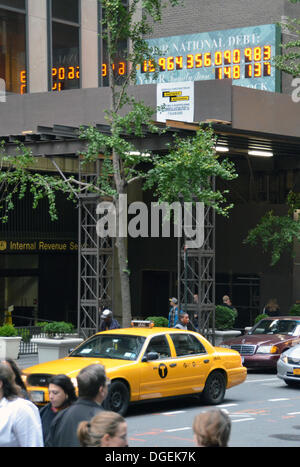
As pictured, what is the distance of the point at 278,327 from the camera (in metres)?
23.0

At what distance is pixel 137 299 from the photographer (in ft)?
131

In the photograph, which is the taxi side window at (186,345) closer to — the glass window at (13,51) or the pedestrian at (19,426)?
the pedestrian at (19,426)

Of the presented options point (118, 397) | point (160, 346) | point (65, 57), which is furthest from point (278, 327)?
point (65, 57)

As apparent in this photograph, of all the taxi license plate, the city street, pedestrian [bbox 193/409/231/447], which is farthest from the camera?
the taxi license plate

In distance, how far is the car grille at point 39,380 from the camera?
13734mm

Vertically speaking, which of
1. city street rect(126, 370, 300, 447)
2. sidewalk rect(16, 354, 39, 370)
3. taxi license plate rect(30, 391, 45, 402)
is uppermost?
taxi license plate rect(30, 391, 45, 402)

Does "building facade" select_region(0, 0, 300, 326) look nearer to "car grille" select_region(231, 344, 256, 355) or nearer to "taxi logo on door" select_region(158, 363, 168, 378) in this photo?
"car grille" select_region(231, 344, 256, 355)

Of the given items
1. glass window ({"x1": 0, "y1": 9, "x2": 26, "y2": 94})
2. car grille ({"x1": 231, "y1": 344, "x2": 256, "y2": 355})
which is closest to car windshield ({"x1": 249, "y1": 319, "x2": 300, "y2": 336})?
car grille ({"x1": 231, "y1": 344, "x2": 256, "y2": 355})

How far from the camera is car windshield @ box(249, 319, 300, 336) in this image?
22.7 metres

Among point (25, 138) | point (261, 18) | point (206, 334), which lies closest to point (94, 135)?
point (25, 138)

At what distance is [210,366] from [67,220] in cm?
2027

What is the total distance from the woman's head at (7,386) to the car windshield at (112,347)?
792 centimetres

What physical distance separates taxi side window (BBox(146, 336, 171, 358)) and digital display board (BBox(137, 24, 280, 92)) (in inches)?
912

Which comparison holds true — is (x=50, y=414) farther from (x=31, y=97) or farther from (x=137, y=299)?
(x=137, y=299)
